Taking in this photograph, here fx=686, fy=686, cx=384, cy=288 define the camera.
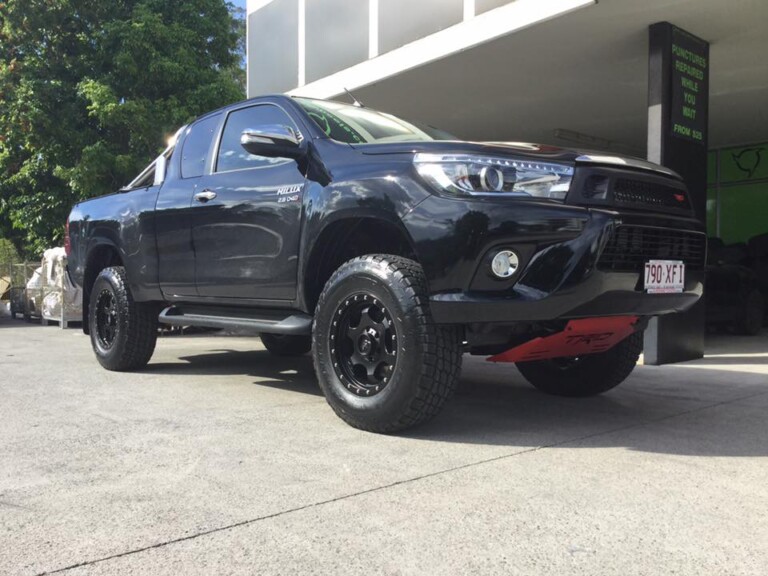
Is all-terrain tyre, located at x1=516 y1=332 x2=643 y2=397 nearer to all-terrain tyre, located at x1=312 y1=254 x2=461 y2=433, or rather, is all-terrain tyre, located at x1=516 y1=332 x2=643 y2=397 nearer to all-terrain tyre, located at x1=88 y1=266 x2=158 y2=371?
all-terrain tyre, located at x1=312 y1=254 x2=461 y2=433

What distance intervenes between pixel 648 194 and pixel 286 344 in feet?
13.7

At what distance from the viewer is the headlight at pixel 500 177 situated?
3227mm

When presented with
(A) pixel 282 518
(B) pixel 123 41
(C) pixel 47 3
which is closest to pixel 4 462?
(A) pixel 282 518

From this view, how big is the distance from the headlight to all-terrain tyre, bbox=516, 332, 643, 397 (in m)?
1.53

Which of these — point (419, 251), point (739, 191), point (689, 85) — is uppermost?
point (689, 85)

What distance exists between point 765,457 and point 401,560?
7.07 feet

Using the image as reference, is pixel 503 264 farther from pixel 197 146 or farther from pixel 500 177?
pixel 197 146

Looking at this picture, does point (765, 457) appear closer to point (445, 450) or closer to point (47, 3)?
point (445, 450)

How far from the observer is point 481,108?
1126cm

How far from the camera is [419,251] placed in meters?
3.32

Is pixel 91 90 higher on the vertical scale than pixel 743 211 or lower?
higher

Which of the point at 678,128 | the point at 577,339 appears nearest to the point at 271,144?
the point at 577,339

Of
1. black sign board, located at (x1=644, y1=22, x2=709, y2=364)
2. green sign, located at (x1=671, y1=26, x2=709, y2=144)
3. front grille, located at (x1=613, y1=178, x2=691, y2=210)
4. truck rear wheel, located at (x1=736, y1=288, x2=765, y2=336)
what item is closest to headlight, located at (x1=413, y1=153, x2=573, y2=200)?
front grille, located at (x1=613, y1=178, x2=691, y2=210)

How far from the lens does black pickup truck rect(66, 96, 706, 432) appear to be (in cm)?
314
